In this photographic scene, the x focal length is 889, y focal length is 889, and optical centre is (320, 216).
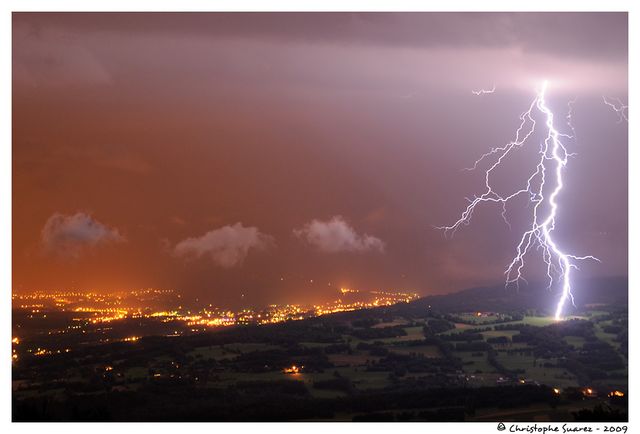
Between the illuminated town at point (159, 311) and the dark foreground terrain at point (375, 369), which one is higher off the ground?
the illuminated town at point (159, 311)

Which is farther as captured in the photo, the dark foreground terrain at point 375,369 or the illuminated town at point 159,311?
the illuminated town at point 159,311

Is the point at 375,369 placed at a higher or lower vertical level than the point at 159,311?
lower

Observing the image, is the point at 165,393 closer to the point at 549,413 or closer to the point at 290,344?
the point at 290,344

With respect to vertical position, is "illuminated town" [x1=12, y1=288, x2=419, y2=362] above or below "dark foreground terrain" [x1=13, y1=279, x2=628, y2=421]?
above

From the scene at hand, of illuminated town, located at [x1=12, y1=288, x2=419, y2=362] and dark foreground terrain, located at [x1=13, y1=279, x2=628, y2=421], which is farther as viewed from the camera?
illuminated town, located at [x1=12, y1=288, x2=419, y2=362]

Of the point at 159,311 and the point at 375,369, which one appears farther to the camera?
the point at 159,311
